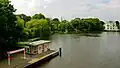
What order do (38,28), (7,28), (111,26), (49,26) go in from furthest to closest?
(111,26) → (49,26) → (38,28) → (7,28)

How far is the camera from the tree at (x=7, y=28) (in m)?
19.8

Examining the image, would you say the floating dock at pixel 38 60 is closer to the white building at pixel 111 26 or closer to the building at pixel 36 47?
the building at pixel 36 47

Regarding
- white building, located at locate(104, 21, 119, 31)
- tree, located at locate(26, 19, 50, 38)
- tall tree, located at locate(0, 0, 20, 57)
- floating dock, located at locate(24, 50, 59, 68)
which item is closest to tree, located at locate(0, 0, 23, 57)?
tall tree, located at locate(0, 0, 20, 57)

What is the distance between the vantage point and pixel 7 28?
2012 centimetres

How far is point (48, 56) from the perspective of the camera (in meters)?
23.3

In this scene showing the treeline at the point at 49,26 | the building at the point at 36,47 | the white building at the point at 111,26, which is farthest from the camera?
the white building at the point at 111,26

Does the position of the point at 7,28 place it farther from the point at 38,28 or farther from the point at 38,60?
the point at 38,28

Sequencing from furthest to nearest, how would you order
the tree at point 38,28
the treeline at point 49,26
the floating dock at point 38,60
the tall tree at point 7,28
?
the treeline at point 49,26 < the tree at point 38,28 < the tall tree at point 7,28 < the floating dock at point 38,60

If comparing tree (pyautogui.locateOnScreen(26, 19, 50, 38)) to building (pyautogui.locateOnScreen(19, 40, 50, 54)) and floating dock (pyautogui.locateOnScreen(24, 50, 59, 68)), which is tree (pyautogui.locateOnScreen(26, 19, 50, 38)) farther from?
floating dock (pyautogui.locateOnScreen(24, 50, 59, 68))

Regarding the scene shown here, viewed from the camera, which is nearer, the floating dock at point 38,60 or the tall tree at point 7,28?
the floating dock at point 38,60

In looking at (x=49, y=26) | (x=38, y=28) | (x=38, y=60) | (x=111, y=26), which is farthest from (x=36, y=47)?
(x=111, y=26)

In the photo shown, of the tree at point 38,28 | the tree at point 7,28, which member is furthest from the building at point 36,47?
the tree at point 38,28

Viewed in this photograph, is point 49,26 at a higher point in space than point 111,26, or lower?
higher

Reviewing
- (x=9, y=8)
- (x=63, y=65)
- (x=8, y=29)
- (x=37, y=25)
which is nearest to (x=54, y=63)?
(x=63, y=65)
